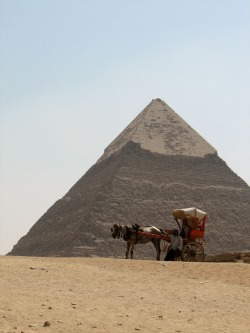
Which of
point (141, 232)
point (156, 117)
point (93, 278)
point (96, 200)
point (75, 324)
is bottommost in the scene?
point (75, 324)

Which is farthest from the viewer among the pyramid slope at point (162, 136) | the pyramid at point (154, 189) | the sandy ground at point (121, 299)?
the pyramid slope at point (162, 136)

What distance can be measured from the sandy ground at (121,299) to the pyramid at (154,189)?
74102mm

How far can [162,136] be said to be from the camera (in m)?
99.3

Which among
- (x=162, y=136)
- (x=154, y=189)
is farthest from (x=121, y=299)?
(x=162, y=136)

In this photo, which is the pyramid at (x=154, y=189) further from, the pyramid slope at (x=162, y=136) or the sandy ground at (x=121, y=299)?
the sandy ground at (x=121, y=299)

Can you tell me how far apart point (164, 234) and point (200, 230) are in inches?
39.3

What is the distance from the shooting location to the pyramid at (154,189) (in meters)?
91.5

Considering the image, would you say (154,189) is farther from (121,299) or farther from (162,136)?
(121,299)

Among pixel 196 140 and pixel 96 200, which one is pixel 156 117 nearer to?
pixel 196 140

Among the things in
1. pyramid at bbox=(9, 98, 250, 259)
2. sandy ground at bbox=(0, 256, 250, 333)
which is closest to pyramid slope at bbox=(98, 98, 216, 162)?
pyramid at bbox=(9, 98, 250, 259)

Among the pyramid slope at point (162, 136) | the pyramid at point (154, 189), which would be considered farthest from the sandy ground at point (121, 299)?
the pyramid slope at point (162, 136)

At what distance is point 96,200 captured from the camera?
91.6 metres

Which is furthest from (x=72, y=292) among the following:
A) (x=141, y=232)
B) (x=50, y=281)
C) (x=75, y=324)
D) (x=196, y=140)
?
(x=196, y=140)

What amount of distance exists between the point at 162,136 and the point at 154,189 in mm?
7442
